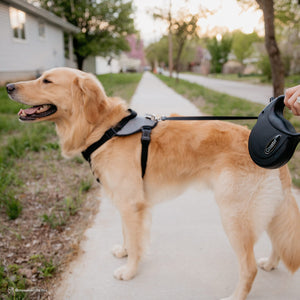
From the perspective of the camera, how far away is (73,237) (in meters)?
3.02

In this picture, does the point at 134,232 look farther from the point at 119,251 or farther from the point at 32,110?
the point at 32,110

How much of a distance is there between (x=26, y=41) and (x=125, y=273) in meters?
18.3

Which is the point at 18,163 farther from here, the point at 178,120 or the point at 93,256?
the point at 178,120

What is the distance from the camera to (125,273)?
2.45 meters

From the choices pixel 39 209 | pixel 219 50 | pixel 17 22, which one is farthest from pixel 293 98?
pixel 219 50

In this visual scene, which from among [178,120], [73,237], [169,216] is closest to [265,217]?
[178,120]

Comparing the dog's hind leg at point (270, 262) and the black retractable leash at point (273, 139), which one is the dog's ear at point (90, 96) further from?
the dog's hind leg at point (270, 262)

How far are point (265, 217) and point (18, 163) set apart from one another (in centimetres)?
437

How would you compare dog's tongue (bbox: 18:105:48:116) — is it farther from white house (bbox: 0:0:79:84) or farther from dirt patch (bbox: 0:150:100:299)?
white house (bbox: 0:0:79:84)

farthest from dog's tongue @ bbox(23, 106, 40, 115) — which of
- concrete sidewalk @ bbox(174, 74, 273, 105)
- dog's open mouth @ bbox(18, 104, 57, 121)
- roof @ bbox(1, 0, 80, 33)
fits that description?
roof @ bbox(1, 0, 80, 33)

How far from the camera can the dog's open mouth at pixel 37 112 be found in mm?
2355

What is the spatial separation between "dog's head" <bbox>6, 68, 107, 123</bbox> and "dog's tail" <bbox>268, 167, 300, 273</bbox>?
1631mm

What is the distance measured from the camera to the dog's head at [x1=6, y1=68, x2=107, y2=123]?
2314mm

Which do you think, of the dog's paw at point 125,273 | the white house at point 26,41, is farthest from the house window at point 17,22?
the dog's paw at point 125,273
